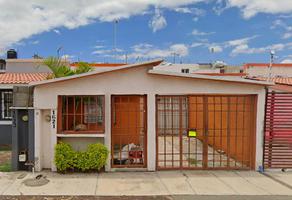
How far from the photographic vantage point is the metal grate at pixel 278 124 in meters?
9.89

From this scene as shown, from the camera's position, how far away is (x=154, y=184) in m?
8.50

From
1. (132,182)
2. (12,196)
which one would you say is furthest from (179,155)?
(12,196)

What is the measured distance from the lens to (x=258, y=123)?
9891mm

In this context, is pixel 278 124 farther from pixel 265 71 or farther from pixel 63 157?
pixel 265 71

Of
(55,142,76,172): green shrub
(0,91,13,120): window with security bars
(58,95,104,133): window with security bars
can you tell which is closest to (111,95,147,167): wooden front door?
(58,95,104,133): window with security bars

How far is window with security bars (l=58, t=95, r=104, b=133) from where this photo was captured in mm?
9781

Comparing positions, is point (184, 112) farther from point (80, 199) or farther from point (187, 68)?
point (187, 68)

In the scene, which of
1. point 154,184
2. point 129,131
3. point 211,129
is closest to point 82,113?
point 129,131

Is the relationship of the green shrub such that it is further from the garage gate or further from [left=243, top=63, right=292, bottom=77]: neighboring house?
[left=243, top=63, right=292, bottom=77]: neighboring house

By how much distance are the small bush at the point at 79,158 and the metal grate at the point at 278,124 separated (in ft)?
17.5

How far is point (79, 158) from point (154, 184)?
251 centimetres

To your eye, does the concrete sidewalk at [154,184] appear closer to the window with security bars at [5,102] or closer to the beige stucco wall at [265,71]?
the window with security bars at [5,102]

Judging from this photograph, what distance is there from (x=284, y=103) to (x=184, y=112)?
3.25 m

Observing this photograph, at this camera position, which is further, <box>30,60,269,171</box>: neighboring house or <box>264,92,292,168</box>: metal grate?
<box>264,92,292,168</box>: metal grate
